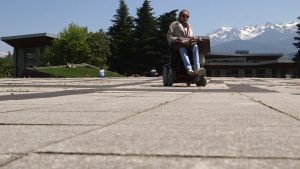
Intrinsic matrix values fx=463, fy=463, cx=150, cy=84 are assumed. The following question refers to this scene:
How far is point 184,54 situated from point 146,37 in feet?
213

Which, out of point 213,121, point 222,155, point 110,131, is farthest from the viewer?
point 213,121

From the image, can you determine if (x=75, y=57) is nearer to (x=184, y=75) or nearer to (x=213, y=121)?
(x=184, y=75)

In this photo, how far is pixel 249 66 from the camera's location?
91.1 meters

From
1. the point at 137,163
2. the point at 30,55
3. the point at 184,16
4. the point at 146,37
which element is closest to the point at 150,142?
the point at 137,163

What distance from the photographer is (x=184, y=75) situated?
13195mm

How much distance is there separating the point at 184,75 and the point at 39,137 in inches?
412

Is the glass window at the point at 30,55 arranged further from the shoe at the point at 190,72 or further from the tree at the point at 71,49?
the shoe at the point at 190,72

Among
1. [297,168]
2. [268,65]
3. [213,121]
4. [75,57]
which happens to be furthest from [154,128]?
[268,65]

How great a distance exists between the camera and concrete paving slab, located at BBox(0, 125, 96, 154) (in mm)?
2496

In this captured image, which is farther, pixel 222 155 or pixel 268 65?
pixel 268 65

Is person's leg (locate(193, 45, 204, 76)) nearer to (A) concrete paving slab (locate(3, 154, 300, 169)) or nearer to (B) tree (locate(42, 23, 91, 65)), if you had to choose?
(A) concrete paving slab (locate(3, 154, 300, 169))

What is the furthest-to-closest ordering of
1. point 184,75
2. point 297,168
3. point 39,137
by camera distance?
point 184,75, point 39,137, point 297,168

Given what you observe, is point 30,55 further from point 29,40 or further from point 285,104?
point 285,104

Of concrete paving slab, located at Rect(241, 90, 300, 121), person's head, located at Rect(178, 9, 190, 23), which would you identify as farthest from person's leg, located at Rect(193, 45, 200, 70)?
concrete paving slab, located at Rect(241, 90, 300, 121)
